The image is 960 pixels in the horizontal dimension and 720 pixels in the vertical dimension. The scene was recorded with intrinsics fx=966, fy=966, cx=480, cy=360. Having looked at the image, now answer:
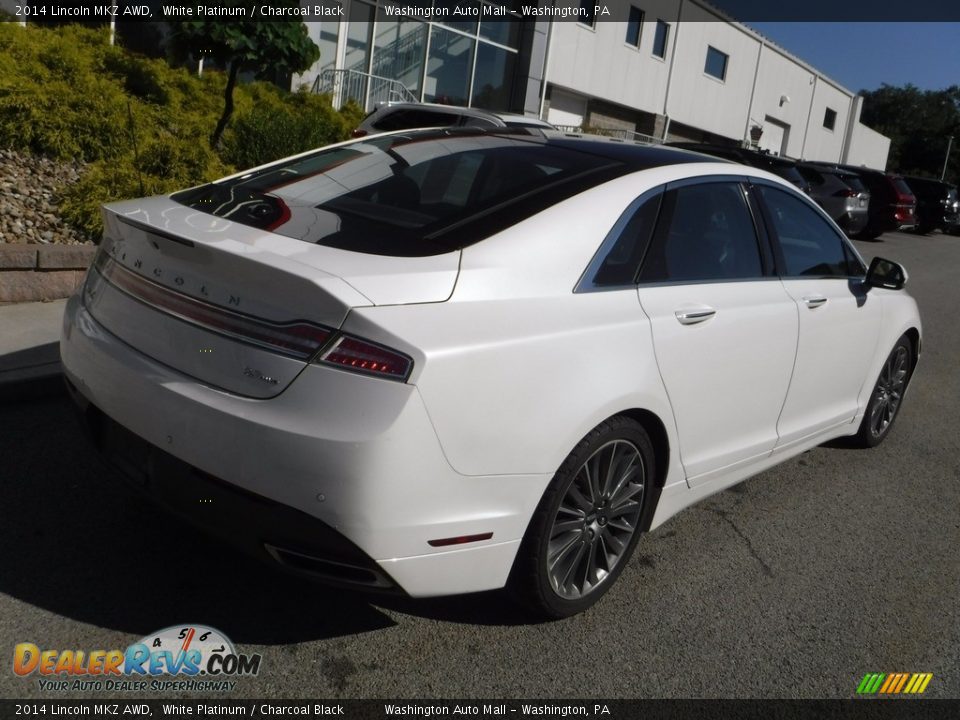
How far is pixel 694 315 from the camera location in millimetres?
3529

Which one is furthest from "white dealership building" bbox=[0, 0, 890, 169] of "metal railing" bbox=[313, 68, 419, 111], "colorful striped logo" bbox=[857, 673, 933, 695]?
"colorful striped logo" bbox=[857, 673, 933, 695]

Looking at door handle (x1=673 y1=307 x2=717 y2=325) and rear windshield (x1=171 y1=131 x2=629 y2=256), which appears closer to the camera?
rear windshield (x1=171 y1=131 x2=629 y2=256)

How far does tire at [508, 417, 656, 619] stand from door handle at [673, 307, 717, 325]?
1.46ft

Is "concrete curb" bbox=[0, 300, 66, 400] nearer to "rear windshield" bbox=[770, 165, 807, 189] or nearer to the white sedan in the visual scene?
the white sedan

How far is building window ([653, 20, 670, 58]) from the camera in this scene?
29875 millimetres

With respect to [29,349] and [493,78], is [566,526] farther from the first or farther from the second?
[493,78]

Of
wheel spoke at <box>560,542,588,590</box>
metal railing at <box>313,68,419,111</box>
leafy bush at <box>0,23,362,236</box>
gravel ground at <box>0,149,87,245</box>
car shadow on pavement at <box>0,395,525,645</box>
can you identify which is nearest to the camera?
→ car shadow on pavement at <box>0,395,525,645</box>

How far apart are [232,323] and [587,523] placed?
1352 mm

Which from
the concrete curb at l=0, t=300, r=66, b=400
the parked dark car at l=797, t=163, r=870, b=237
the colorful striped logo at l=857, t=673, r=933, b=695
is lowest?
the colorful striped logo at l=857, t=673, r=933, b=695

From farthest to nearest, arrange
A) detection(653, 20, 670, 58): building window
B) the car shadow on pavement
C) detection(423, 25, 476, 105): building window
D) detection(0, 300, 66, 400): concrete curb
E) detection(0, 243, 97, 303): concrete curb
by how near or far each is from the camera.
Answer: detection(653, 20, 670, 58): building window → detection(423, 25, 476, 105): building window → detection(0, 243, 97, 303): concrete curb → detection(0, 300, 66, 400): concrete curb → the car shadow on pavement

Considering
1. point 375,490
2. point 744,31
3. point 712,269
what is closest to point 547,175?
point 712,269

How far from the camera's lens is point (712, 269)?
381 cm

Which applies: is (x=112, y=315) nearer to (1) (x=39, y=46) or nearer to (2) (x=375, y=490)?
(2) (x=375, y=490)

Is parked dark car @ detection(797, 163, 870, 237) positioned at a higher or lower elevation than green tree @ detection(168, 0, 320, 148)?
lower
